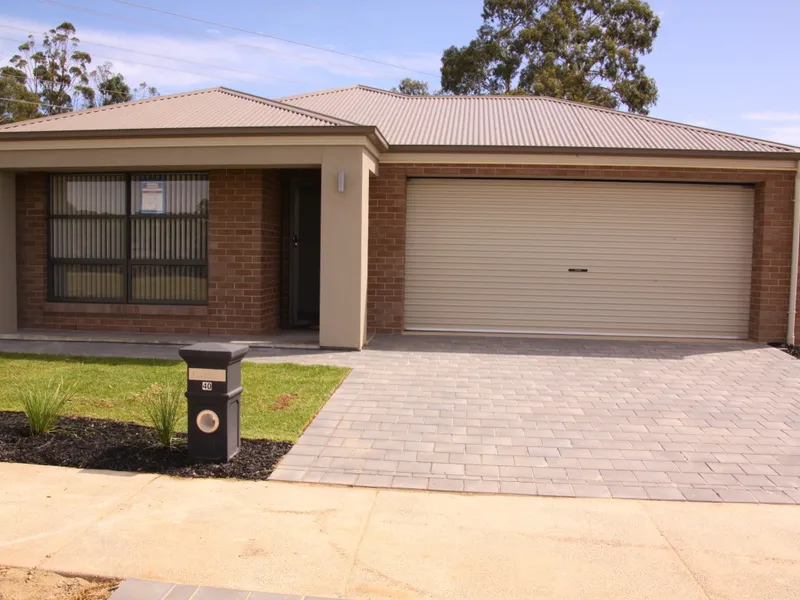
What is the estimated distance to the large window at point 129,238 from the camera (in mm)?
12242

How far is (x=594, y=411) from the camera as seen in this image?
25.6ft

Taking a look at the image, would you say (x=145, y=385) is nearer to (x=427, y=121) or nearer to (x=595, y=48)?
(x=427, y=121)

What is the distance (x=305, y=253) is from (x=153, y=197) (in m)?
2.86

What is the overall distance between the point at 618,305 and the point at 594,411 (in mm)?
5458

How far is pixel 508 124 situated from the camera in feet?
47.1

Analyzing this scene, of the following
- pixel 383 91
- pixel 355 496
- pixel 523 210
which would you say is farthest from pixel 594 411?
pixel 383 91

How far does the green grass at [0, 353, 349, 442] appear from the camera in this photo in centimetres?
713

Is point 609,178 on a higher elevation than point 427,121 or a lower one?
lower

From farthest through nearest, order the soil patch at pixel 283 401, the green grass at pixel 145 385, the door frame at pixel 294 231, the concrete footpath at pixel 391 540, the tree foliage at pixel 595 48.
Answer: the tree foliage at pixel 595 48 < the door frame at pixel 294 231 < the soil patch at pixel 283 401 < the green grass at pixel 145 385 < the concrete footpath at pixel 391 540

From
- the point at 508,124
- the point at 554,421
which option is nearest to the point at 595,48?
the point at 508,124

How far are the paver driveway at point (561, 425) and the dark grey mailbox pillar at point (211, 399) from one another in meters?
0.54

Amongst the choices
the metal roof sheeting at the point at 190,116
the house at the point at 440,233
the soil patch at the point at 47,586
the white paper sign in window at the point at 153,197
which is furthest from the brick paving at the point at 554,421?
the metal roof sheeting at the point at 190,116

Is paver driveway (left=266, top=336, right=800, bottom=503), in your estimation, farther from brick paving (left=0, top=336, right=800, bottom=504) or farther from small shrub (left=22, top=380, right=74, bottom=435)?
small shrub (left=22, top=380, right=74, bottom=435)

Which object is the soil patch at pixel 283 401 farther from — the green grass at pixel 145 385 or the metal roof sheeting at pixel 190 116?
the metal roof sheeting at pixel 190 116
